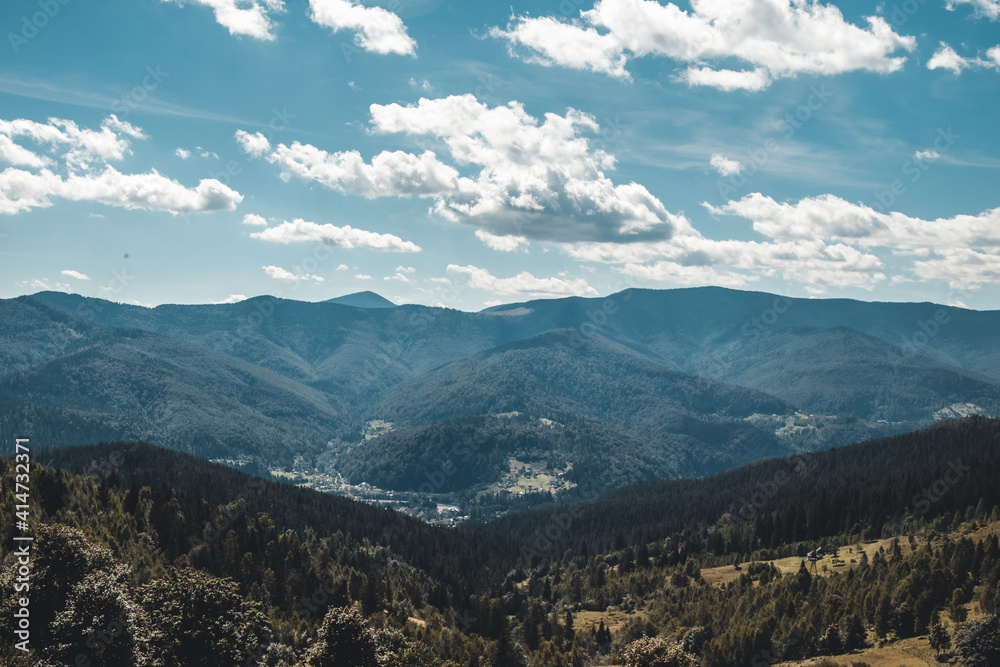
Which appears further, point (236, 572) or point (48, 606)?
point (236, 572)

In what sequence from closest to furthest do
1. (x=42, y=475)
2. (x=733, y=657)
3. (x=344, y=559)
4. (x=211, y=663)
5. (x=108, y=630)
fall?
(x=108, y=630) < (x=211, y=663) < (x=733, y=657) < (x=42, y=475) < (x=344, y=559)

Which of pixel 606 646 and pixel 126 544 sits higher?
pixel 126 544

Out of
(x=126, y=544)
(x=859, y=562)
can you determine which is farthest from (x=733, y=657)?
(x=126, y=544)

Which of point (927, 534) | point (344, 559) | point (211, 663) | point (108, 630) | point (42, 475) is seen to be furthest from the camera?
point (927, 534)

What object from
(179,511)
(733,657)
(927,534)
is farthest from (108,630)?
(927,534)

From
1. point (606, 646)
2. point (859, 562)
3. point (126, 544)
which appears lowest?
point (606, 646)

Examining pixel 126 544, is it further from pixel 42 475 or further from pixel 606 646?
pixel 606 646

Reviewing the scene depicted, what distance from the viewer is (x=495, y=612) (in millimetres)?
159000

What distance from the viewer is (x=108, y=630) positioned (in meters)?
76.8

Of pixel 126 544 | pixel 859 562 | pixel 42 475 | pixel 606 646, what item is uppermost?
pixel 42 475

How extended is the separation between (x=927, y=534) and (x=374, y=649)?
187366 millimetres

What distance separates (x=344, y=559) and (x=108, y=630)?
371ft

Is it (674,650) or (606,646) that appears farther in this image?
(606,646)

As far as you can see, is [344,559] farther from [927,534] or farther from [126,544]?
[927,534]
